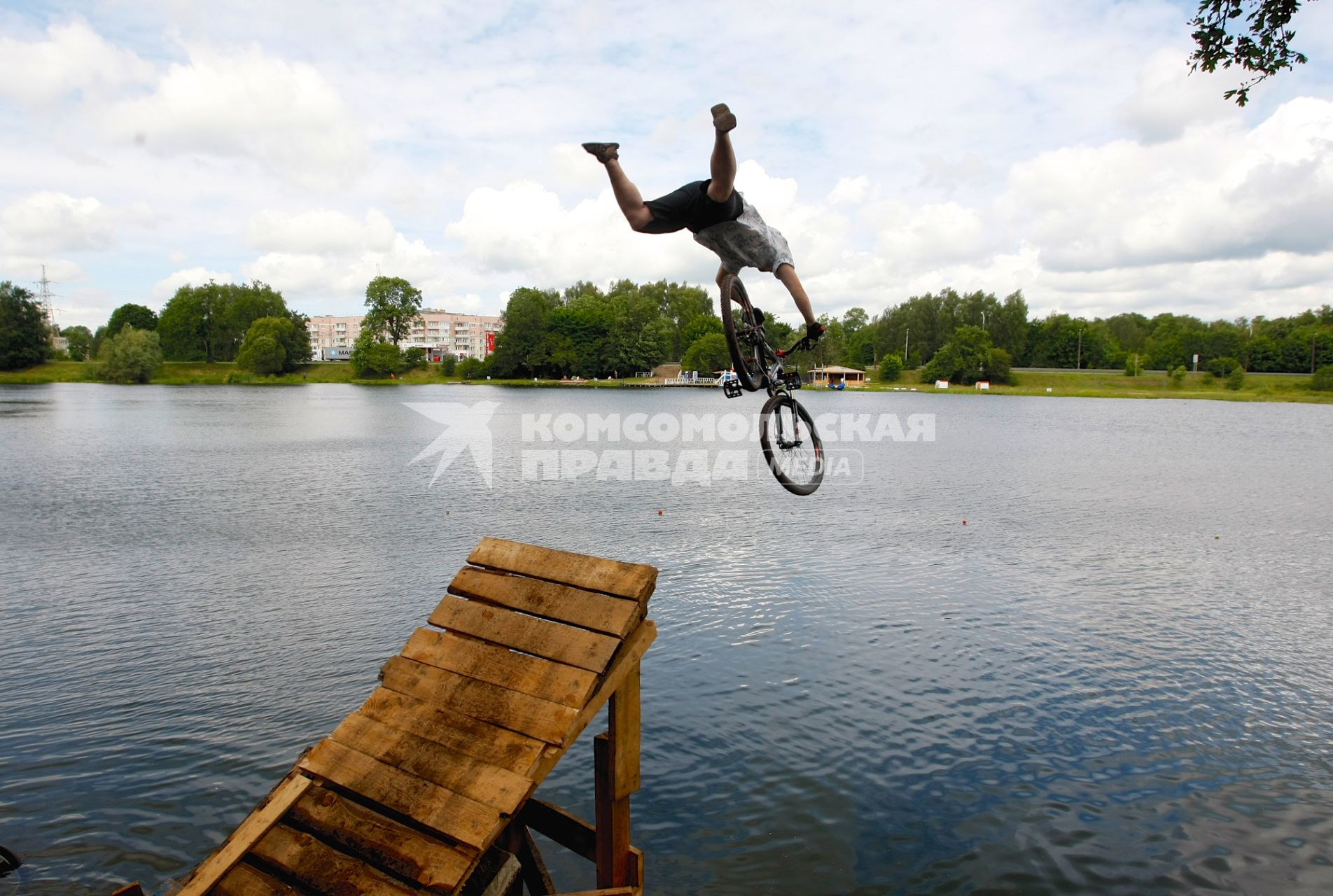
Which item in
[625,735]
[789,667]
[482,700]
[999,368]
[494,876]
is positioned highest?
[999,368]

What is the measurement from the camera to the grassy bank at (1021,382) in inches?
5157

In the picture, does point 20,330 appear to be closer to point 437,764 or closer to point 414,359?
point 414,359

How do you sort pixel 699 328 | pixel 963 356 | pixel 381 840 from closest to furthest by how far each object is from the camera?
1. pixel 381 840
2. pixel 963 356
3. pixel 699 328

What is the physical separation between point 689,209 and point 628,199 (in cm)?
62

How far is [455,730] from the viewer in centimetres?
692

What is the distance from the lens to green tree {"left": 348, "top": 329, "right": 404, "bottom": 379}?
16200 centimetres

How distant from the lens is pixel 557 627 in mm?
7258

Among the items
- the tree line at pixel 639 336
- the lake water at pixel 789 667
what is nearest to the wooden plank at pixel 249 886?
the lake water at pixel 789 667

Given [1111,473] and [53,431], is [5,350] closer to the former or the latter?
[53,431]

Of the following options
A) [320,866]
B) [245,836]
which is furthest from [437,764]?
[245,836]

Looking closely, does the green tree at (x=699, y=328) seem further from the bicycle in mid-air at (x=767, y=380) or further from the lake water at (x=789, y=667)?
the bicycle in mid-air at (x=767, y=380)

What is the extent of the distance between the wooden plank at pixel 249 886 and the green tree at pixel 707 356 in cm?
5847

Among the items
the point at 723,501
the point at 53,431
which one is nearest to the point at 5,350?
the point at 53,431
